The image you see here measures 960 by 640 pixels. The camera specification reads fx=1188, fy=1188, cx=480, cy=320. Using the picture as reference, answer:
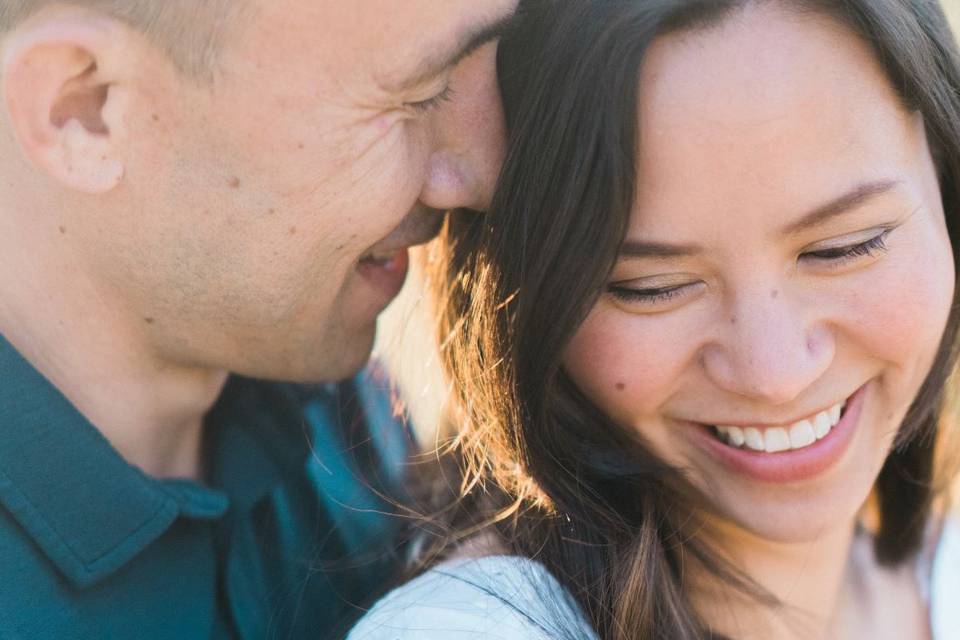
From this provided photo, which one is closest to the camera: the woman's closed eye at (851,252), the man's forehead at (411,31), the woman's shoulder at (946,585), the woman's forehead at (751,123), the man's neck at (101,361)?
the woman's forehead at (751,123)

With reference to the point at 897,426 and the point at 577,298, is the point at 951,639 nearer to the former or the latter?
the point at 897,426

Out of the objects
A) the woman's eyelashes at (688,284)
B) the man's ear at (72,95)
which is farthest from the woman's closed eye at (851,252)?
the man's ear at (72,95)

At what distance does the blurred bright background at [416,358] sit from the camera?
8.45 feet

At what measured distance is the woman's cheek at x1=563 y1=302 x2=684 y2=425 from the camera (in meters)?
2.00

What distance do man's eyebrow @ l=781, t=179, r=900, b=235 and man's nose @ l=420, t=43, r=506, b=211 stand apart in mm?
537

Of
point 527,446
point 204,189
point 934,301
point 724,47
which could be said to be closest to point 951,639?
point 934,301

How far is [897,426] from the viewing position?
2252 millimetres

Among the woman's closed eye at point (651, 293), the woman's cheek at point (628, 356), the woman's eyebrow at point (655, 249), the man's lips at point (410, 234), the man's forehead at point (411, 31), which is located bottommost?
the woman's cheek at point (628, 356)

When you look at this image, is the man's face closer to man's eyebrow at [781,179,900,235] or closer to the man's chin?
the man's chin

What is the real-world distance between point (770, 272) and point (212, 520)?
1.19 m

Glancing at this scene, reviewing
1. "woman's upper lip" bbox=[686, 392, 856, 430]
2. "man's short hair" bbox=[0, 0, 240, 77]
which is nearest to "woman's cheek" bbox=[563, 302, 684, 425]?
"woman's upper lip" bbox=[686, 392, 856, 430]

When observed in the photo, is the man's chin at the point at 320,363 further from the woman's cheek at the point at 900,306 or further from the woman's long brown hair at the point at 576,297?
the woman's cheek at the point at 900,306

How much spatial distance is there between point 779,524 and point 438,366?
0.80 metres

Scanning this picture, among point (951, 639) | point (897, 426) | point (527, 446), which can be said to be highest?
point (527, 446)
